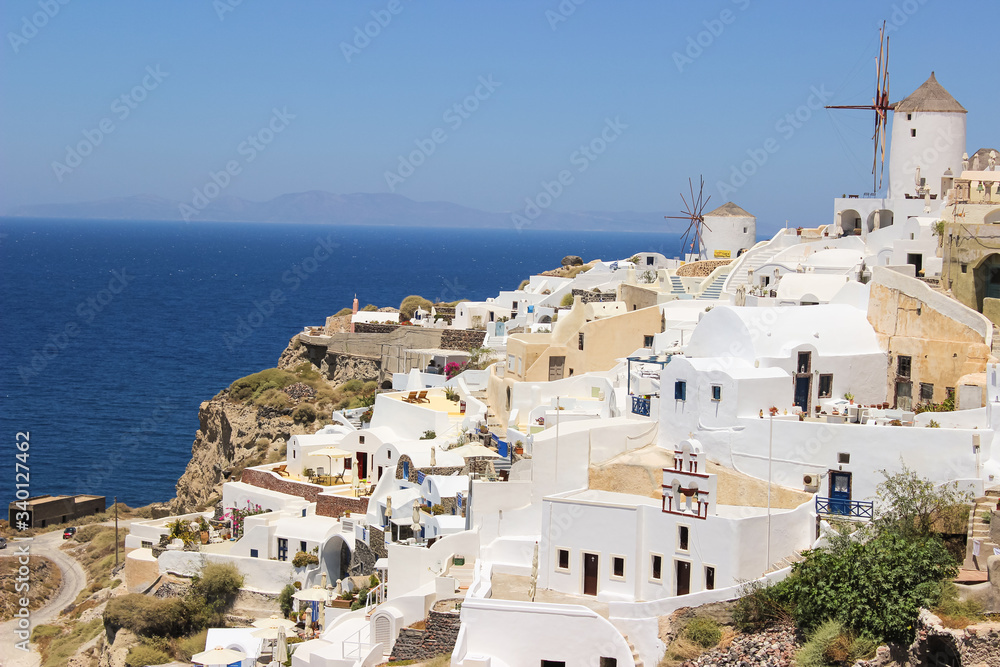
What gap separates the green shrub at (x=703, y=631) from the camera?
22016mm

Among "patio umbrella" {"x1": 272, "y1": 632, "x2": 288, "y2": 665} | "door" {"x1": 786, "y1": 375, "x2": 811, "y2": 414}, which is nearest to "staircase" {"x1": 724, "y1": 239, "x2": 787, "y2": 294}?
"door" {"x1": 786, "y1": 375, "x2": 811, "y2": 414}

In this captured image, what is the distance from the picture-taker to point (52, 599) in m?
41.0

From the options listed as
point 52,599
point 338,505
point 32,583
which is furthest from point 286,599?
point 32,583

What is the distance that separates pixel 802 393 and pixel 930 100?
54.7ft

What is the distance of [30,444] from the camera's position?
6188 centimetres

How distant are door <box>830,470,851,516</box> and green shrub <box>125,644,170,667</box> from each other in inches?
739

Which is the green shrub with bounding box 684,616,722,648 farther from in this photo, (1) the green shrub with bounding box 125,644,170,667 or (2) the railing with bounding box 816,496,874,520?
(1) the green shrub with bounding box 125,644,170,667

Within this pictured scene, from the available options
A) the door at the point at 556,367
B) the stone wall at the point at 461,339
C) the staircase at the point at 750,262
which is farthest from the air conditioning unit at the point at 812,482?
the stone wall at the point at 461,339

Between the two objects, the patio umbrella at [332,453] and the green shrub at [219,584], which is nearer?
the green shrub at [219,584]

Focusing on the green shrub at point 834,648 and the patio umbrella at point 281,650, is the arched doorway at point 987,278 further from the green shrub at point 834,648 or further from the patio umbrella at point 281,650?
the patio umbrella at point 281,650

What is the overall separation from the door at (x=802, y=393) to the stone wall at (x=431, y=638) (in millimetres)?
9603

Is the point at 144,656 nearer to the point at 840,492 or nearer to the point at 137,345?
the point at 840,492

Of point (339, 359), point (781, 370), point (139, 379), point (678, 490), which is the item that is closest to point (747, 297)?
point (781, 370)

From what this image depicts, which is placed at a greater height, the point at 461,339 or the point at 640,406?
the point at 461,339
